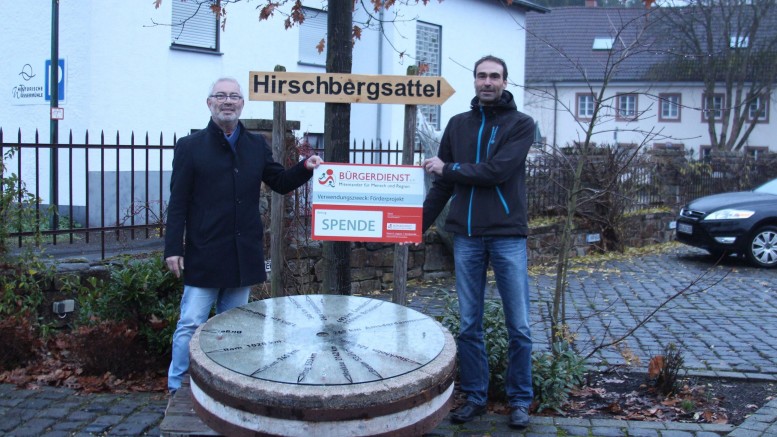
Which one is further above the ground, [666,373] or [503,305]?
[503,305]

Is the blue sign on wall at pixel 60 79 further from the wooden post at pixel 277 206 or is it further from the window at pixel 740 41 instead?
the window at pixel 740 41

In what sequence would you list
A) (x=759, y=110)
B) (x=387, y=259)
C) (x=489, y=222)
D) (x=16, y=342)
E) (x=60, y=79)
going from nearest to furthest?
1. (x=489, y=222)
2. (x=16, y=342)
3. (x=387, y=259)
4. (x=60, y=79)
5. (x=759, y=110)

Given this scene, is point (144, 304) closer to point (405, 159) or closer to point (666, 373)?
point (405, 159)

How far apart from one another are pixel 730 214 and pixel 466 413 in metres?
8.72

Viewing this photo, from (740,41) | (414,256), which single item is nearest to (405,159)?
(414,256)

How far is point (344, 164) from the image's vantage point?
15.5 feet

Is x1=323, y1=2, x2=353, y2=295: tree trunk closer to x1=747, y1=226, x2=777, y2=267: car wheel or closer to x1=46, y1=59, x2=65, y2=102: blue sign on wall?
x1=46, y1=59, x2=65, y2=102: blue sign on wall

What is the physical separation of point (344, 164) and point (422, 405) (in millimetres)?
1931

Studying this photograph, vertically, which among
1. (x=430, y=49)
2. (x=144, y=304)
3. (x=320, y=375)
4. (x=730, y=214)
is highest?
(x=430, y=49)

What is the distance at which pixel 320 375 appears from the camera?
3117 mm

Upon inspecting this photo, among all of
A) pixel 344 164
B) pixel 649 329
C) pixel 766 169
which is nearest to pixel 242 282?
pixel 344 164

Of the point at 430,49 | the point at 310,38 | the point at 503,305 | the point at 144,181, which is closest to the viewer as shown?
the point at 503,305

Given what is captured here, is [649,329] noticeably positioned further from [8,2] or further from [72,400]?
[8,2]

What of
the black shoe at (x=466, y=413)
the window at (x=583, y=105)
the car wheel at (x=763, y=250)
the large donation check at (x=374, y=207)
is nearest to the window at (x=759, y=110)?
the window at (x=583, y=105)
